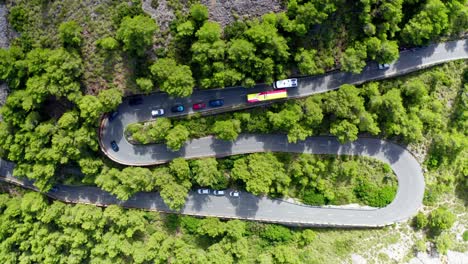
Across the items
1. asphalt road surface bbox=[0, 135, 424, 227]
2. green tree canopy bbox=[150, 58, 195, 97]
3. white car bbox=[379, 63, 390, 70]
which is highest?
white car bbox=[379, 63, 390, 70]

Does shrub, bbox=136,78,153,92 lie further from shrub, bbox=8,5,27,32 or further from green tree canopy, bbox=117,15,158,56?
shrub, bbox=8,5,27,32

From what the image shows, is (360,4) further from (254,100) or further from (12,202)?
(12,202)

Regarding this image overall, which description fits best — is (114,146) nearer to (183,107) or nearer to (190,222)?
(183,107)

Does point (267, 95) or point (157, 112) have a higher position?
point (267, 95)

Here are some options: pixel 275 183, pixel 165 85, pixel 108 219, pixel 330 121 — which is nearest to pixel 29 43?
pixel 165 85

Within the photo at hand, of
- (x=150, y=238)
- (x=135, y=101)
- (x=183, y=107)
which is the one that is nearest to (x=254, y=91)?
(x=183, y=107)

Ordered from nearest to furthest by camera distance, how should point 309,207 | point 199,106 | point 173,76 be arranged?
point 173,76, point 199,106, point 309,207

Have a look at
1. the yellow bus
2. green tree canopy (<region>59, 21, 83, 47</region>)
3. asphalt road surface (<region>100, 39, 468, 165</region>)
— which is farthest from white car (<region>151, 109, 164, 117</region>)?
green tree canopy (<region>59, 21, 83, 47</region>)
